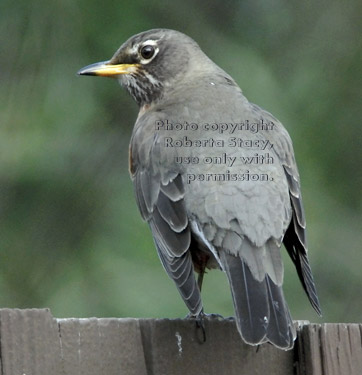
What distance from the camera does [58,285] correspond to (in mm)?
5492

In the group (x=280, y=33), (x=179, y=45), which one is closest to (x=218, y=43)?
(x=280, y=33)

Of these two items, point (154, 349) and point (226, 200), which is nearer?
point (154, 349)

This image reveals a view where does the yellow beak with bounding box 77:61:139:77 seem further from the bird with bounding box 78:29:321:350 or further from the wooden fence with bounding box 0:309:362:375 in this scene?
the wooden fence with bounding box 0:309:362:375

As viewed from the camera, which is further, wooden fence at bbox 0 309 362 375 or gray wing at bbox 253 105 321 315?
gray wing at bbox 253 105 321 315

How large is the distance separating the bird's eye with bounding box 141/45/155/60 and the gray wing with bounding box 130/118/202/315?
2.50 feet

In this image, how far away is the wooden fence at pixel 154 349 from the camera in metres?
2.62

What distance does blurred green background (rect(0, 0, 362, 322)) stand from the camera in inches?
214

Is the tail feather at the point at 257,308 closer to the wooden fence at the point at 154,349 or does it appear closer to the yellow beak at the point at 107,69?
the wooden fence at the point at 154,349

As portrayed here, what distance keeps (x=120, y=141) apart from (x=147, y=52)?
940mm

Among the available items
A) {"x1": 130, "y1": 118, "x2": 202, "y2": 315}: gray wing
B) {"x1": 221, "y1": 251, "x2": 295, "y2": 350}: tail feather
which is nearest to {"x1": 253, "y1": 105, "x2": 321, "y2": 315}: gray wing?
{"x1": 221, "y1": 251, "x2": 295, "y2": 350}: tail feather

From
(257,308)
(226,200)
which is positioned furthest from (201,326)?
(226,200)

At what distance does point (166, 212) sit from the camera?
3.95 m

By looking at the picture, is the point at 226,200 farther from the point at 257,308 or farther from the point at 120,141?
the point at 120,141

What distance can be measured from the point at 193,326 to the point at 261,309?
1.06 ft
